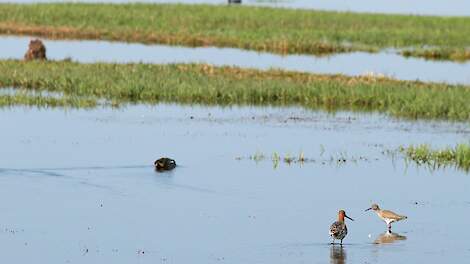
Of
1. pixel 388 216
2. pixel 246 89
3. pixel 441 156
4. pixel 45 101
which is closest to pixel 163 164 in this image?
pixel 441 156

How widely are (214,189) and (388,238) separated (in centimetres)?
429

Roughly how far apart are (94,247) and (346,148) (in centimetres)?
1041

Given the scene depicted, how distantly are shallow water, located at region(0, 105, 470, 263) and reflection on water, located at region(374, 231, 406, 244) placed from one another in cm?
4

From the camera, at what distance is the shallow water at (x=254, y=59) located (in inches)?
1610

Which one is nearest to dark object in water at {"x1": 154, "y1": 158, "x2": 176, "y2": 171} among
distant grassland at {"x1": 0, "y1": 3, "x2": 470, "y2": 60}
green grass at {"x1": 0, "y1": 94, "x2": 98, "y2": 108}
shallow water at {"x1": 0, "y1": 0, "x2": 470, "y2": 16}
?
green grass at {"x1": 0, "y1": 94, "x2": 98, "y2": 108}

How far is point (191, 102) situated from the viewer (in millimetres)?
32031

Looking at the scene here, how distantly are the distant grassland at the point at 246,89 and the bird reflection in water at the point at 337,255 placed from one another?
14273 millimetres

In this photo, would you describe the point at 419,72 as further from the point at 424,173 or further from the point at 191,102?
the point at 424,173

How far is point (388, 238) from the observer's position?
17.0 m

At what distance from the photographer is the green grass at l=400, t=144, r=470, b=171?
77.1 feet

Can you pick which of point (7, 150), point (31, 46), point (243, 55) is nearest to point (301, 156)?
point (7, 150)

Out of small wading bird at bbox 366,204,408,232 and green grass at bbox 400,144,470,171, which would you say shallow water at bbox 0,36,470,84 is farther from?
small wading bird at bbox 366,204,408,232

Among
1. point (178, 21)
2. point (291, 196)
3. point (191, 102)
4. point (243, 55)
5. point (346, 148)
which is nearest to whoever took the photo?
point (291, 196)

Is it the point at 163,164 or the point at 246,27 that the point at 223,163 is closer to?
the point at 163,164
